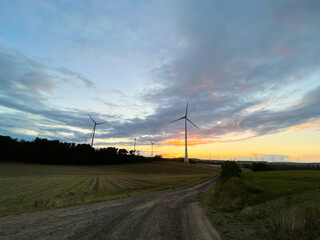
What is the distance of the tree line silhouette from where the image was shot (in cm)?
10976

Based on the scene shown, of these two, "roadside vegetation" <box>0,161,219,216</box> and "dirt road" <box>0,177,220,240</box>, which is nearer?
"dirt road" <box>0,177,220,240</box>

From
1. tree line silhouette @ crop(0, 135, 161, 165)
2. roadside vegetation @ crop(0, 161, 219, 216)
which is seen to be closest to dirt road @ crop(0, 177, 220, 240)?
roadside vegetation @ crop(0, 161, 219, 216)

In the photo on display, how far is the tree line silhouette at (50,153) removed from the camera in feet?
360

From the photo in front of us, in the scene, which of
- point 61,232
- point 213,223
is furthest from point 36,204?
point 213,223

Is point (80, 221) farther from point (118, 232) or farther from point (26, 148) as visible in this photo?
point (26, 148)

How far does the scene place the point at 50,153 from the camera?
391ft

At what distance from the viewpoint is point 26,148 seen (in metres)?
115

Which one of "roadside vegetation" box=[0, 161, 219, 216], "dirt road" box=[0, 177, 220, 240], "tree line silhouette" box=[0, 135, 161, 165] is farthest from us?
"tree line silhouette" box=[0, 135, 161, 165]

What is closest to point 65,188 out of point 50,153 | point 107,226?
point 107,226

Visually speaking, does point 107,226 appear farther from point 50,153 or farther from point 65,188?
point 50,153

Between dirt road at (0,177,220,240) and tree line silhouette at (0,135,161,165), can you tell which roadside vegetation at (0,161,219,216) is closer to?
dirt road at (0,177,220,240)

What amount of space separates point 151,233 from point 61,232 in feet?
19.9

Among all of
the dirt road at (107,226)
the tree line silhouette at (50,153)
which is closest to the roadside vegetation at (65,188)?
the dirt road at (107,226)

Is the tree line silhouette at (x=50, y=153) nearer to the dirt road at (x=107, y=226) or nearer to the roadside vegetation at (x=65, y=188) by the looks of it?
the roadside vegetation at (x=65, y=188)
